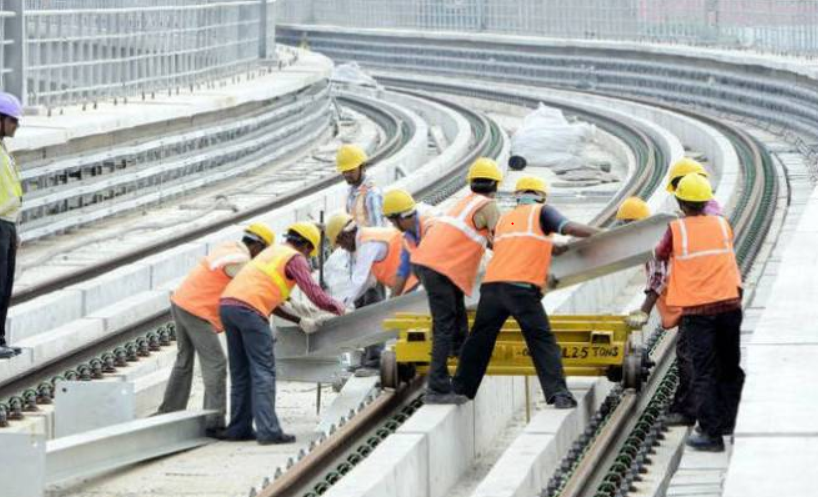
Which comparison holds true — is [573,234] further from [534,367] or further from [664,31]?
[664,31]

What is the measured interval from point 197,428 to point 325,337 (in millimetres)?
1317

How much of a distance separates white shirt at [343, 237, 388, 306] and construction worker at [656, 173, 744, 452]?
109 inches

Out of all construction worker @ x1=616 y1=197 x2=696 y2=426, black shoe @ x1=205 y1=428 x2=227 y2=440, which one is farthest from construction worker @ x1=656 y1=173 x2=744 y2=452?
black shoe @ x1=205 y1=428 x2=227 y2=440

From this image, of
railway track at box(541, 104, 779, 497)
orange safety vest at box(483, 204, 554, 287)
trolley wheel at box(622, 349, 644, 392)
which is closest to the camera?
railway track at box(541, 104, 779, 497)

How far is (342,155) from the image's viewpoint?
15805 mm

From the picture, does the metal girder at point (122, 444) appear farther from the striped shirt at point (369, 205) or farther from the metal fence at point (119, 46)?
the metal fence at point (119, 46)

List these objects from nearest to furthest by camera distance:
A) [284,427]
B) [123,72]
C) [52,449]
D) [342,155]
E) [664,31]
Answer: [52,449], [284,427], [342,155], [123,72], [664,31]

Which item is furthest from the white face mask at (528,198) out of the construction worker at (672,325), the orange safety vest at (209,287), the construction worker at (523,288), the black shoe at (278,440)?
the black shoe at (278,440)

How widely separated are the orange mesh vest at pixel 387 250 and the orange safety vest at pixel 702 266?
279 centimetres

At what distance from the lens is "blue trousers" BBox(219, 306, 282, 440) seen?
528 inches

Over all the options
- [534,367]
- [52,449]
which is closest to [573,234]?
[534,367]

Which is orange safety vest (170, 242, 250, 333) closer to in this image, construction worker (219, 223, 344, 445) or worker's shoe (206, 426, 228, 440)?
construction worker (219, 223, 344, 445)

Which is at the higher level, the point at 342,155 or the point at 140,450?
the point at 342,155

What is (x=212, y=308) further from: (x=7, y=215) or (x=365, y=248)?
(x=7, y=215)
